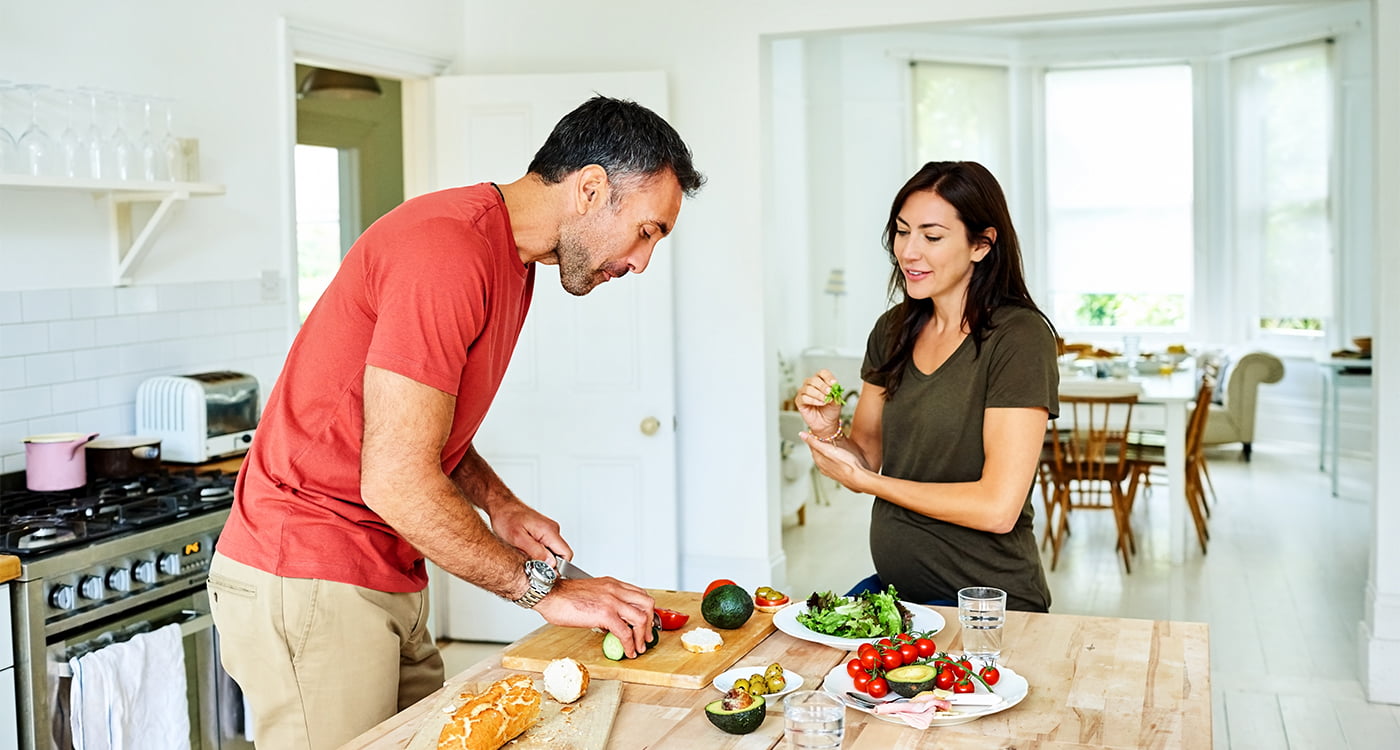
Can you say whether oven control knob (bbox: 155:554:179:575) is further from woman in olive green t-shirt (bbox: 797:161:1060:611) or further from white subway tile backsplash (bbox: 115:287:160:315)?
woman in olive green t-shirt (bbox: 797:161:1060:611)

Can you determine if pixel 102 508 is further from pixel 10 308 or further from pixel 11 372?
pixel 10 308

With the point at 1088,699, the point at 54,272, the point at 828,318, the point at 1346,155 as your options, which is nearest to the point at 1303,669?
the point at 1088,699

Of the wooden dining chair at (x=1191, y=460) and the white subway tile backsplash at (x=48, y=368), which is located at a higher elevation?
the white subway tile backsplash at (x=48, y=368)

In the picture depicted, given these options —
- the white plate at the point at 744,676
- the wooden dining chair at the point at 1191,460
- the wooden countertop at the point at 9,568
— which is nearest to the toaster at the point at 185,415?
the wooden countertop at the point at 9,568

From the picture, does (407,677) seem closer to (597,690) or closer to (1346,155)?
(597,690)

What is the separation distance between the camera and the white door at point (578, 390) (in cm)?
465

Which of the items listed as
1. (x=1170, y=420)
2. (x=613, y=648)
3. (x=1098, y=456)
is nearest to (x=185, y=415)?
(x=613, y=648)

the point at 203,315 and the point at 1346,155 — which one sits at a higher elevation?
the point at 1346,155

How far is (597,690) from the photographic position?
5.98 feet

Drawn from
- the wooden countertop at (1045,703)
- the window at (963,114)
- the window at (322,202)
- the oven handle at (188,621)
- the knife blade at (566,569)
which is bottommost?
the oven handle at (188,621)

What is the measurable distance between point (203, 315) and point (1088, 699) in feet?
9.49

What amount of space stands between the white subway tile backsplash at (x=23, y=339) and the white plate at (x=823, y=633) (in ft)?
6.98

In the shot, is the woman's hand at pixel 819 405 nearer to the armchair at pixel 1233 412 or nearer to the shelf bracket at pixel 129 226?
the shelf bracket at pixel 129 226

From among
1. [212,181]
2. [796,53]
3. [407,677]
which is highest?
[796,53]
